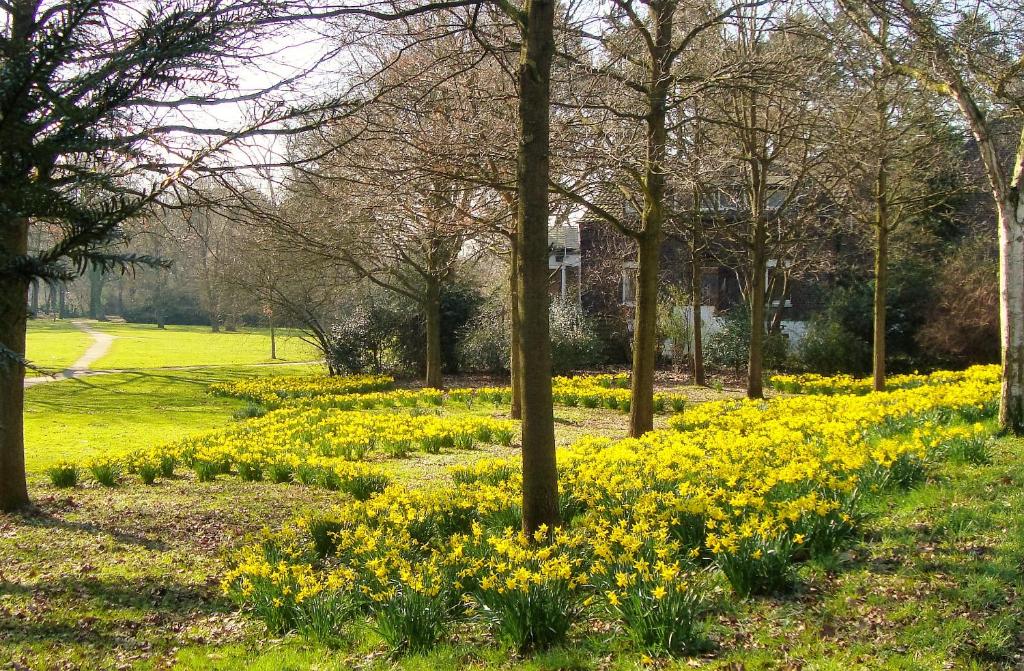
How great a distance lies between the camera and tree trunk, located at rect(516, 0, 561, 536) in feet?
16.9

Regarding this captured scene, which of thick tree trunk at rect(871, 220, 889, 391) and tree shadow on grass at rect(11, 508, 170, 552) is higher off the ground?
thick tree trunk at rect(871, 220, 889, 391)

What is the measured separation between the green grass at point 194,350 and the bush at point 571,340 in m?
11.6

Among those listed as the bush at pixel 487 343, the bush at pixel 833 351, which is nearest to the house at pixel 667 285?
the bush at pixel 833 351

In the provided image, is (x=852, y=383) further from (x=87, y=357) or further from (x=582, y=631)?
(x=87, y=357)

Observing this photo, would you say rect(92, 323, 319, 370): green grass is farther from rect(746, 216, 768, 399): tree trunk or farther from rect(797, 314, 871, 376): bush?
rect(746, 216, 768, 399): tree trunk

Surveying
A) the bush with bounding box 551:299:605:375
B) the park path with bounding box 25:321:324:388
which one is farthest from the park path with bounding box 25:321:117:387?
the bush with bounding box 551:299:605:375

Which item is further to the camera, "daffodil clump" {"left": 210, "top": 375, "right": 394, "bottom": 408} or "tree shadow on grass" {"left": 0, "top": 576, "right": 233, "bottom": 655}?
"daffodil clump" {"left": 210, "top": 375, "right": 394, "bottom": 408}

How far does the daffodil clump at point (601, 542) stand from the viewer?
417 centimetres

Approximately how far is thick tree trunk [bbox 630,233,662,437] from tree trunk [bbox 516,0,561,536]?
15.3 feet

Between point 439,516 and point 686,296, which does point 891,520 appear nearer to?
point 439,516

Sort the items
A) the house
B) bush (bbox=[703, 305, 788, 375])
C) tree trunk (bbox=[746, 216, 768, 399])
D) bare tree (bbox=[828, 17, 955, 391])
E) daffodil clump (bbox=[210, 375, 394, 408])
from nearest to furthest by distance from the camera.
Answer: bare tree (bbox=[828, 17, 955, 391]) < tree trunk (bbox=[746, 216, 768, 399]) < daffodil clump (bbox=[210, 375, 394, 408]) < bush (bbox=[703, 305, 788, 375]) < the house

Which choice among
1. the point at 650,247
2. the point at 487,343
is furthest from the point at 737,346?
the point at 650,247

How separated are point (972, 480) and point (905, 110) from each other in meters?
11.6

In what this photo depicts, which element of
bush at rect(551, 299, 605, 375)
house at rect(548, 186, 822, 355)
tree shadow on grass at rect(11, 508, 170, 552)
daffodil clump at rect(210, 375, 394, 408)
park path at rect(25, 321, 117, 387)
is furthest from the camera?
house at rect(548, 186, 822, 355)
